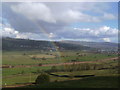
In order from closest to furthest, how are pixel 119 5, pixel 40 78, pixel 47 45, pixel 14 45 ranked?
1. pixel 40 78
2. pixel 119 5
3. pixel 47 45
4. pixel 14 45

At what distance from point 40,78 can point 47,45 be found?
10194 centimetres

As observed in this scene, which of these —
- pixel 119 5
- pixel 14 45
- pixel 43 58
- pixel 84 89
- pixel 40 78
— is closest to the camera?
pixel 84 89

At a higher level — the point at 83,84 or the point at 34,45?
the point at 34,45

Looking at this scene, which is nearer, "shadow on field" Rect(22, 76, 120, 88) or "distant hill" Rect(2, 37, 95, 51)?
"shadow on field" Rect(22, 76, 120, 88)

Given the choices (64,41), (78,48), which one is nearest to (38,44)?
(64,41)

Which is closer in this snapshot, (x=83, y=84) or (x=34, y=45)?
(x=83, y=84)

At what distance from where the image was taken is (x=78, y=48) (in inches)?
4975

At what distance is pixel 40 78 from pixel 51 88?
27.9 feet

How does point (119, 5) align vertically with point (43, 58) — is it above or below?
above

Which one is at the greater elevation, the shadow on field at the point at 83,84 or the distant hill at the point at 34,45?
the distant hill at the point at 34,45

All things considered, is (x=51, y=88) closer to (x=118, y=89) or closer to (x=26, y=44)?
(x=118, y=89)

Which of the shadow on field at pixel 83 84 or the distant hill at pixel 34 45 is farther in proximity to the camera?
the distant hill at pixel 34 45

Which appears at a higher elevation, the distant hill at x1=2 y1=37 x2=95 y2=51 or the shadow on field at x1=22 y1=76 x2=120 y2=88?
the distant hill at x1=2 y1=37 x2=95 y2=51

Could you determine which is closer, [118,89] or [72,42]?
[118,89]
